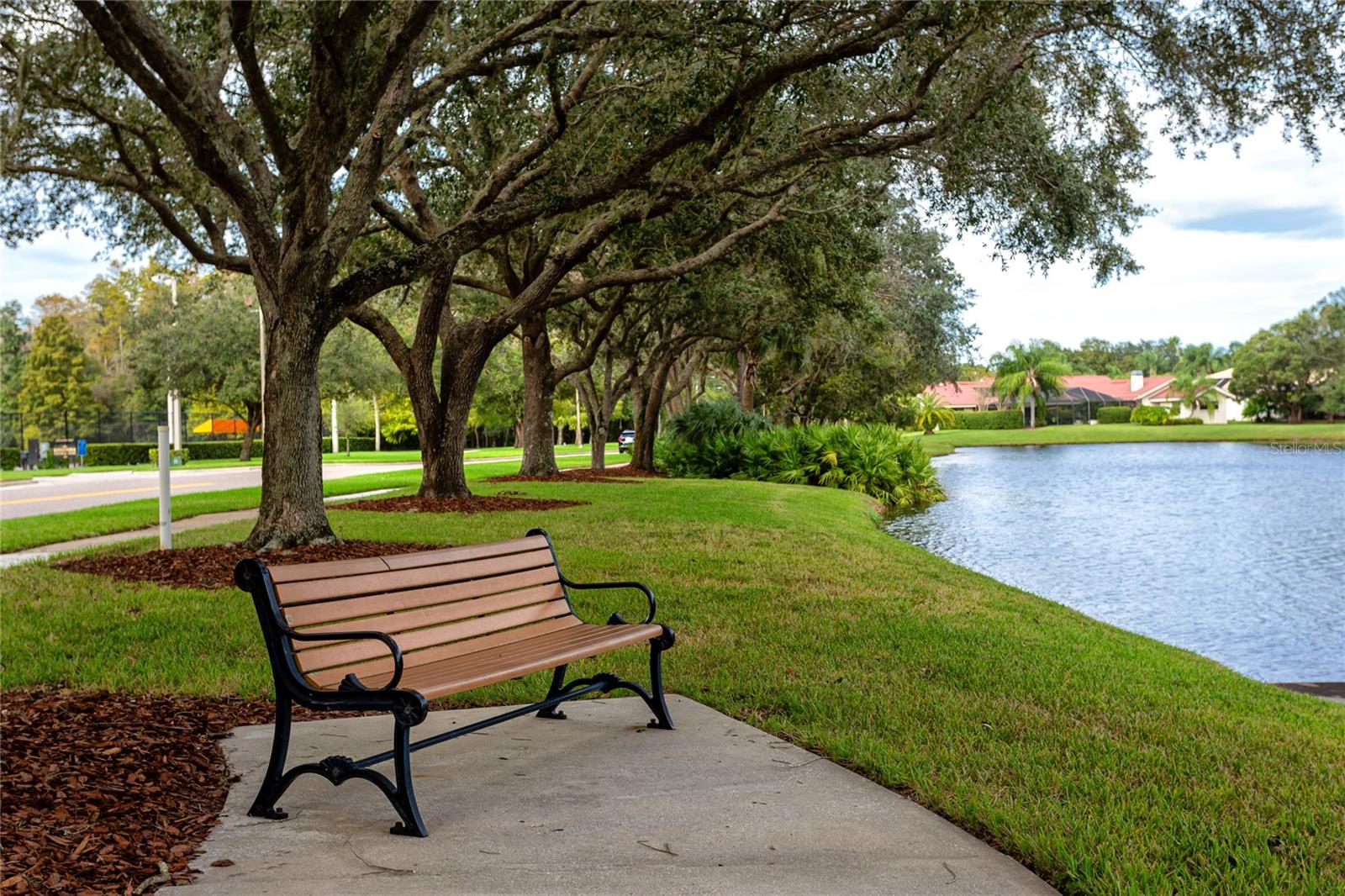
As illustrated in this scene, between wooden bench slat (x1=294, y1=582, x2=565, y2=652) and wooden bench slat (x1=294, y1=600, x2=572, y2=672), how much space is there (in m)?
0.03

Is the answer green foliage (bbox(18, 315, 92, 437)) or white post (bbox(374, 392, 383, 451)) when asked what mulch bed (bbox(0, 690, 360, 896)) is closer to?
white post (bbox(374, 392, 383, 451))

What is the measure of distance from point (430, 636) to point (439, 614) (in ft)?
0.42

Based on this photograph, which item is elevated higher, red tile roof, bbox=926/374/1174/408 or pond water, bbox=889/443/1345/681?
red tile roof, bbox=926/374/1174/408

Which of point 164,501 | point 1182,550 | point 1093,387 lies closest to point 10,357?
point 164,501

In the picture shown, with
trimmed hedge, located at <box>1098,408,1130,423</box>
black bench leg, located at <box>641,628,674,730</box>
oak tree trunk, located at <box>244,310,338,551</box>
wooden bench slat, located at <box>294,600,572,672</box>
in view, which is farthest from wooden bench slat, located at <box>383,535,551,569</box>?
trimmed hedge, located at <box>1098,408,1130,423</box>

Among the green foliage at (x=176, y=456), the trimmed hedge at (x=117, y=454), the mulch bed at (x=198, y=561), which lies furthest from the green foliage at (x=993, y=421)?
the mulch bed at (x=198, y=561)

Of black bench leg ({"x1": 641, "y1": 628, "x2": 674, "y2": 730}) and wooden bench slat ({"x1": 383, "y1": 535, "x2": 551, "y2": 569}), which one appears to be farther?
black bench leg ({"x1": 641, "y1": 628, "x2": 674, "y2": 730})

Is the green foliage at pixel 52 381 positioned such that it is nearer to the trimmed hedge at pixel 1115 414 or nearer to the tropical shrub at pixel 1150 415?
the tropical shrub at pixel 1150 415

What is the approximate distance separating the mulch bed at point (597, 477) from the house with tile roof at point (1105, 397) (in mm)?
70140

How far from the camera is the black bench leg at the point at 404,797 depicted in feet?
13.7

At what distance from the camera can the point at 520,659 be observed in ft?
16.4

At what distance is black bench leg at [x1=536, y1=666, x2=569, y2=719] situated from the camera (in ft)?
19.4

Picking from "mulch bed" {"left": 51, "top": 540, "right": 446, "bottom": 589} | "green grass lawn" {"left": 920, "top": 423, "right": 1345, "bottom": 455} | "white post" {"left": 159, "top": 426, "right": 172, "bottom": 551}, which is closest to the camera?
"mulch bed" {"left": 51, "top": 540, "right": 446, "bottom": 589}

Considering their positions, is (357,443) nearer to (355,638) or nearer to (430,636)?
(430,636)
